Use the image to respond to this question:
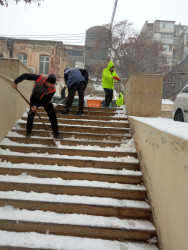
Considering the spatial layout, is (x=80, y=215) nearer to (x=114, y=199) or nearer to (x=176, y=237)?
(x=114, y=199)

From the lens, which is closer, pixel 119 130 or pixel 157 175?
pixel 157 175

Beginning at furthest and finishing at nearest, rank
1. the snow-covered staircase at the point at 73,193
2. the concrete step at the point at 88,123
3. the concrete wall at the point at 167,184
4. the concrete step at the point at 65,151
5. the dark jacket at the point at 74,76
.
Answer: the dark jacket at the point at 74,76 → the concrete step at the point at 88,123 → the concrete step at the point at 65,151 → the snow-covered staircase at the point at 73,193 → the concrete wall at the point at 167,184

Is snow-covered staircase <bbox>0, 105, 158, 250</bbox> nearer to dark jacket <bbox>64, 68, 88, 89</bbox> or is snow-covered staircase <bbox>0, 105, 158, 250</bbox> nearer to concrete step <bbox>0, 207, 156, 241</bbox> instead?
concrete step <bbox>0, 207, 156, 241</bbox>

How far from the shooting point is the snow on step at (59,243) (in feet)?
7.76

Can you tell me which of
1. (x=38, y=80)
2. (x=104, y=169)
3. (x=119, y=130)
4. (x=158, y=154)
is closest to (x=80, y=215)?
(x=104, y=169)

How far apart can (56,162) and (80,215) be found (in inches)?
44.4

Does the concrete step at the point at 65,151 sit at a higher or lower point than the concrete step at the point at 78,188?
higher

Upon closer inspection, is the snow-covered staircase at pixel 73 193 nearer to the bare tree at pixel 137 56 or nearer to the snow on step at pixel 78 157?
the snow on step at pixel 78 157

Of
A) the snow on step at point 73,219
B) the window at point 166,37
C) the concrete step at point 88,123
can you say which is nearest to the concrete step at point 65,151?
the concrete step at point 88,123

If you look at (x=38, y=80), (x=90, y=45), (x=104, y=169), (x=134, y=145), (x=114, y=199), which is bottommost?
(x=114, y=199)

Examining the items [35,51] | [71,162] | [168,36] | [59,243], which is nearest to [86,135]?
[71,162]

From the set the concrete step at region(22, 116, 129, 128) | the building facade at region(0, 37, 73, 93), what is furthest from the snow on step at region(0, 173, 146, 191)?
the building facade at region(0, 37, 73, 93)

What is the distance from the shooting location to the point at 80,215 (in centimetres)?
278

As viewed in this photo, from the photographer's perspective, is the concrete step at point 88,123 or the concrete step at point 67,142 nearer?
the concrete step at point 67,142
